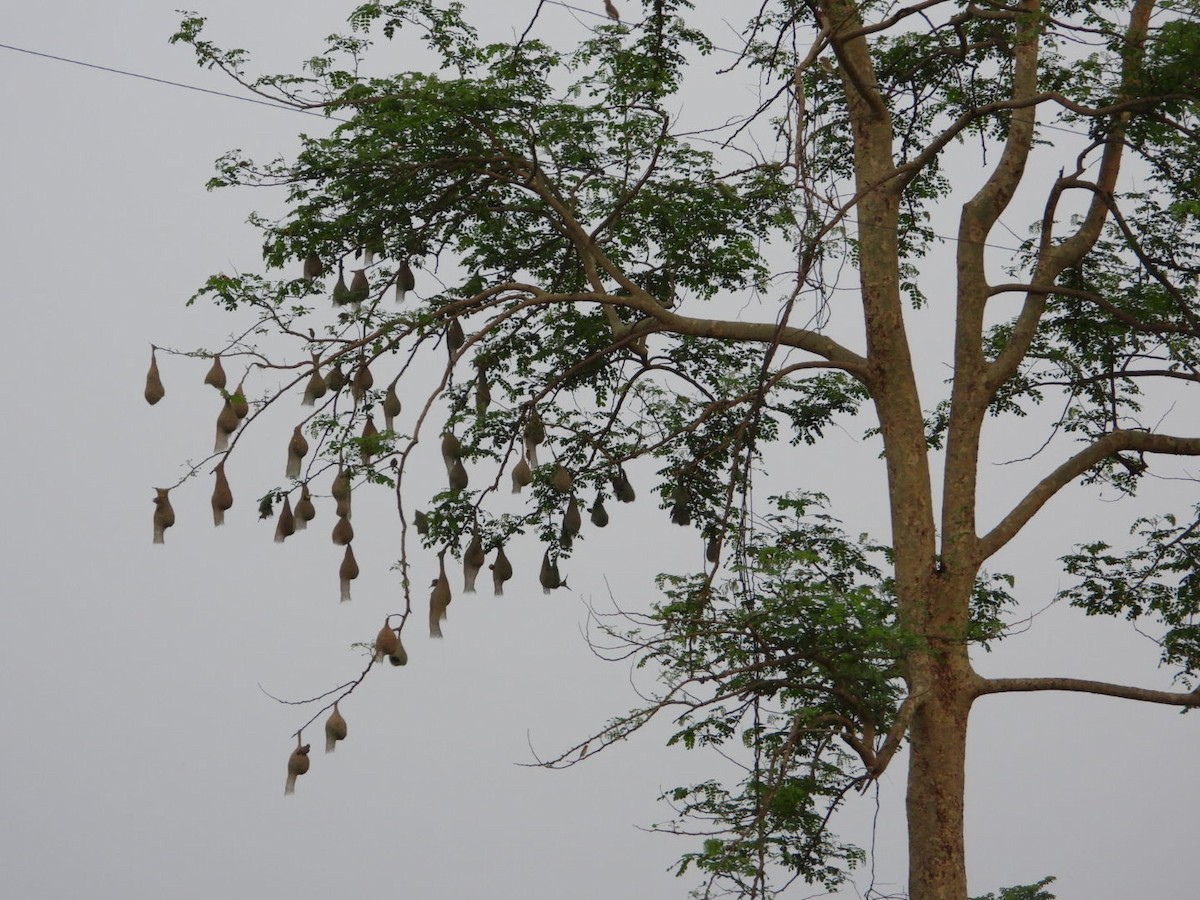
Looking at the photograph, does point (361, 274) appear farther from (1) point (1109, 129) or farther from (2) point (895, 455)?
(1) point (1109, 129)

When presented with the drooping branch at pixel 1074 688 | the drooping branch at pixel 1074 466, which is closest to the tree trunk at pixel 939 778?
the drooping branch at pixel 1074 688

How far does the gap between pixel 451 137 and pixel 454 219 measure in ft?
2.42

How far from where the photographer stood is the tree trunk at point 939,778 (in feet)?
22.4

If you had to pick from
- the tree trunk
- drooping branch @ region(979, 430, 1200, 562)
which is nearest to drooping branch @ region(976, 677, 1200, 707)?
the tree trunk

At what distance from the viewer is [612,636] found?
6676mm

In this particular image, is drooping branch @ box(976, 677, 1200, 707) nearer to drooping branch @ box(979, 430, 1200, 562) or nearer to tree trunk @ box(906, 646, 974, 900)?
tree trunk @ box(906, 646, 974, 900)

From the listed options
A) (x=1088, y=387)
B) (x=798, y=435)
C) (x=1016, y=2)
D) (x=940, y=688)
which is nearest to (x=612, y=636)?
(x=940, y=688)

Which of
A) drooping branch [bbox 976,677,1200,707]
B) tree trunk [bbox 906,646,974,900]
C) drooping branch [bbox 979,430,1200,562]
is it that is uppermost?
drooping branch [bbox 979,430,1200,562]

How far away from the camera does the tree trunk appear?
22.4 ft

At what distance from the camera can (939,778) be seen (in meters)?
6.89

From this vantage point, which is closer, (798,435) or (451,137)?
(451,137)

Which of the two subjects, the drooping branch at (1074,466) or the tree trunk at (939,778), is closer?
the tree trunk at (939,778)

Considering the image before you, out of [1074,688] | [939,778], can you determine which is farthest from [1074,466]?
[939,778]

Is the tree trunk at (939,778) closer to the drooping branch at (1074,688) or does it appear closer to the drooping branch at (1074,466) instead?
the drooping branch at (1074,688)
